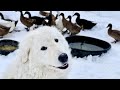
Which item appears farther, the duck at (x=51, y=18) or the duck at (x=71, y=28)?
the duck at (x=71, y=28)

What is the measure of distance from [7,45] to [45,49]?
4.04 m

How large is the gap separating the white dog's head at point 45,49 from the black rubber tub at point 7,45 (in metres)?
3.35

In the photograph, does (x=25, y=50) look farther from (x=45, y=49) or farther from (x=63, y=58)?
(x=63, y=58)

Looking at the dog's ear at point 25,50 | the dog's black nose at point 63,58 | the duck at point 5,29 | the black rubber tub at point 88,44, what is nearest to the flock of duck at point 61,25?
the duck at point 5,29

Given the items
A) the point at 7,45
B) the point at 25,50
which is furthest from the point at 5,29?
the point at 25,50

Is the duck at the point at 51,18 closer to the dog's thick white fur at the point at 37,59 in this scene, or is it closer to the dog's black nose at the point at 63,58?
the dog's thick white fur at the point at 37,59

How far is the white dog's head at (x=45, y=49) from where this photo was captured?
1.91m

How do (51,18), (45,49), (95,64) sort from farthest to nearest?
(51,18), (95,64), (45,49)

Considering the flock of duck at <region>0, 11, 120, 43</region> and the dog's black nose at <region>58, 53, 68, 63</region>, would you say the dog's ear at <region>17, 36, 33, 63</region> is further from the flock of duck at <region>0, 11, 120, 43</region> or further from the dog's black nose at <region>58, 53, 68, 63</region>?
the flock of duck at <region>0, 11, 120, 43</region>

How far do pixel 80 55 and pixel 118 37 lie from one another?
1.55 m

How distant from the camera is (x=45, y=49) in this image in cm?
203
